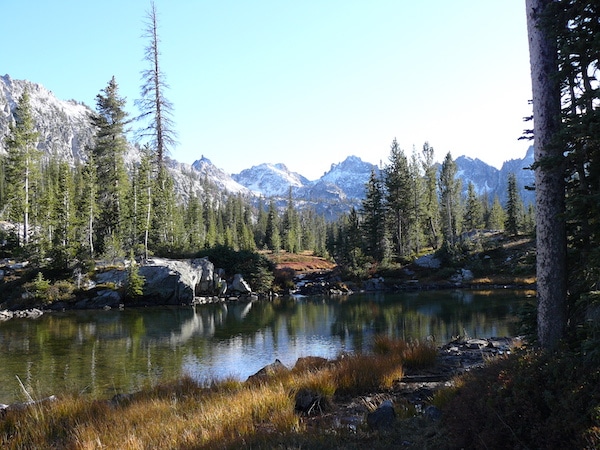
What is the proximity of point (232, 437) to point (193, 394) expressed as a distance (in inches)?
144

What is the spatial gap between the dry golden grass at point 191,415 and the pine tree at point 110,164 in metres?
36.1

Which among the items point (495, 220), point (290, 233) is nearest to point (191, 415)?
point (290, 233)

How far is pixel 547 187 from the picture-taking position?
6586mm

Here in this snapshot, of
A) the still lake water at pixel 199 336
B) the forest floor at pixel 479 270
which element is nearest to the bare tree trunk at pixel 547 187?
the still lake water at pixel 199 336

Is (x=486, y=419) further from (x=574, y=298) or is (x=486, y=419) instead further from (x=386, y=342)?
(x=386, y=342)

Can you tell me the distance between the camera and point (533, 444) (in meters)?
4.09

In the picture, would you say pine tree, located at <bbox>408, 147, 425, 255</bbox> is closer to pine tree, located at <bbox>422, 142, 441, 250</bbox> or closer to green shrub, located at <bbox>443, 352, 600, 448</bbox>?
pine tree, located at <bbox>422, 142, 441, 250</bbox>

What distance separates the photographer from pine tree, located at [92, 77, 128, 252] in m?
42.9

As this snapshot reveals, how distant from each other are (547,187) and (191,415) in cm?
682

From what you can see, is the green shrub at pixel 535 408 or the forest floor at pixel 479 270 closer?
the green shrub at pixel 535 408

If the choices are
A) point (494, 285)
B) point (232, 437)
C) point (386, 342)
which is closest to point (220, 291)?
point (494, 285)

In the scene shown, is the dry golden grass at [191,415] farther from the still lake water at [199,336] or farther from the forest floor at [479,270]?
the forest floor at [479,270]

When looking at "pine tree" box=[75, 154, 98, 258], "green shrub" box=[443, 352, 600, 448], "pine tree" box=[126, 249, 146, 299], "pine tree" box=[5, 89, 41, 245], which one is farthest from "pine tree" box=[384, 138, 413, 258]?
"green shrub" box=[443, 352, 600, 448]

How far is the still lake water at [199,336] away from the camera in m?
13.8
